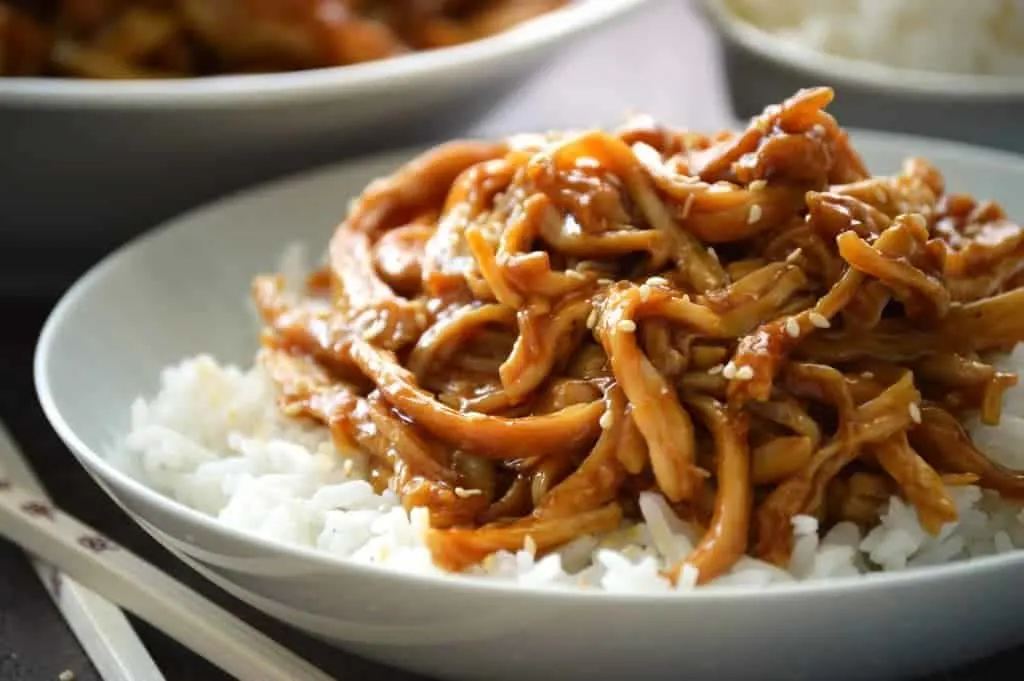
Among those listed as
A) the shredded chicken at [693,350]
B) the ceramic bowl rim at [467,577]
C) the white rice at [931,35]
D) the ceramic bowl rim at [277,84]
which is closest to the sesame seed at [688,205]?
the shredded chicken at [693,350]

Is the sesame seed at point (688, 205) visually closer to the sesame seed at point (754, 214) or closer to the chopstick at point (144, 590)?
the sesame seed at point (754, 214)

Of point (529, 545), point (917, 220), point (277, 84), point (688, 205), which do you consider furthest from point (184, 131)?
point (917, 220)

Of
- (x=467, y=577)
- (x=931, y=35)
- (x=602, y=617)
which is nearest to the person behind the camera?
(x=602, y=617)

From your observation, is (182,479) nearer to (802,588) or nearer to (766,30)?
(802,588)

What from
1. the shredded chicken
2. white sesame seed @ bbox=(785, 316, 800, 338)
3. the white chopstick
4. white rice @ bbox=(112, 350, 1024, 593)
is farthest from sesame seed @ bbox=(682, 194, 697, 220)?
the white chopstick

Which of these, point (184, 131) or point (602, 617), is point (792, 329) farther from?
point (184, 131)

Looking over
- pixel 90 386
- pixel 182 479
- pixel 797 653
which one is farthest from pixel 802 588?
pixel 90 386
